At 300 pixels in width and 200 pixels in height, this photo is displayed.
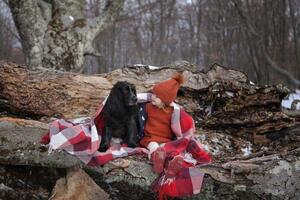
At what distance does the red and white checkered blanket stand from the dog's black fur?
9cm

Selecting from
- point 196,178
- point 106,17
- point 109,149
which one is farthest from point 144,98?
point 106,17

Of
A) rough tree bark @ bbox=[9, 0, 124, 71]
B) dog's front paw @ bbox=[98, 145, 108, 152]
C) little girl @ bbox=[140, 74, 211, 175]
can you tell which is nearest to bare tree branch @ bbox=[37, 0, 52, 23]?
rough tree bark @ bbox=[9, 0, 124, 71]

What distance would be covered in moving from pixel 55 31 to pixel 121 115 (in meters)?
5.04

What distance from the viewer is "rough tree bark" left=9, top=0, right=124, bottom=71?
905 cm

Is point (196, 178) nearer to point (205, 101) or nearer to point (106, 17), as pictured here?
point (205, 101)

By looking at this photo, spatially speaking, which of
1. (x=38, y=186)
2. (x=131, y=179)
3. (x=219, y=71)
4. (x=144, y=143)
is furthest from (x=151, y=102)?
(x=219, y=71)

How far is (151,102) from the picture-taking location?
5.01 meters

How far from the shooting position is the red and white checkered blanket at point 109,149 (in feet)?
13.8

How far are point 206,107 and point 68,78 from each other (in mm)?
1699

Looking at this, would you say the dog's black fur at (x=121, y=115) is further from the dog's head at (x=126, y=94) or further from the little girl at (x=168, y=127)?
the little girl at (x=168, y=127)

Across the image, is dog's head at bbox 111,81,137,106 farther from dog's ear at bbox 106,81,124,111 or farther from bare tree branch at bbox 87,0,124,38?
bare tree branch at bbox 87,0,124,38

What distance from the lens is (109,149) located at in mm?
4676

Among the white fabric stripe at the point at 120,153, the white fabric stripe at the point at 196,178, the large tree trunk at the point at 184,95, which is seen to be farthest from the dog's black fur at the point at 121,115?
the large tree trunk at the point at 184,95

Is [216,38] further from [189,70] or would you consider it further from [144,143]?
[144,143]
